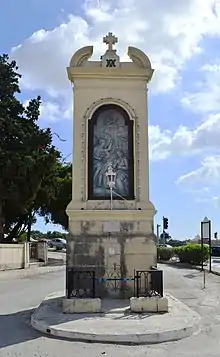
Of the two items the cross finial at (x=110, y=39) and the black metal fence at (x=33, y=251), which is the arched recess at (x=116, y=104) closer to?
the cross finial at (x=110, y=39)

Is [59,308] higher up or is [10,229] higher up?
[10,229]

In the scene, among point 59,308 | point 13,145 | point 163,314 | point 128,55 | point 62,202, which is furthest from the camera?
point 62,202

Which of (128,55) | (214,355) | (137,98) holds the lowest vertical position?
(214,355)

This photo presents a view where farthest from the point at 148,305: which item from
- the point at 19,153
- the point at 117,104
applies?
→ the point at 19,153

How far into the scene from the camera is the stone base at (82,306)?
37.0 feet

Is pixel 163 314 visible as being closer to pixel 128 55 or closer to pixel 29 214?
pixel 128 55

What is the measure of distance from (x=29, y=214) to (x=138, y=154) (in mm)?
20384

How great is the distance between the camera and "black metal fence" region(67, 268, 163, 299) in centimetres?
1197

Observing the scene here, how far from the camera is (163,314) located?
11.2 m

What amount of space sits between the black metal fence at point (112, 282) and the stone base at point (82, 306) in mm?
343

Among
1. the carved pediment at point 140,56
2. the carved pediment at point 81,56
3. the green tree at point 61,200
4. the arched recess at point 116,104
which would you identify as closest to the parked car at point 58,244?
the green tree at point 61,200

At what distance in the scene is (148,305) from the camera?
447 inches

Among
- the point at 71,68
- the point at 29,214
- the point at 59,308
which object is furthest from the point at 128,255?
the point at 29,214

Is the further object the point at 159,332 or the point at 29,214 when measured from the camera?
the point at 29,214
